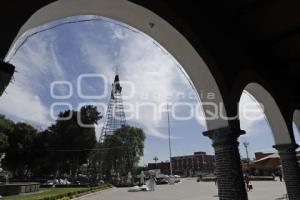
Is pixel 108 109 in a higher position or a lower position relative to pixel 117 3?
higher

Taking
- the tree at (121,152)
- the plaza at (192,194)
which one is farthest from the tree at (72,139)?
the plaza at (192,194)

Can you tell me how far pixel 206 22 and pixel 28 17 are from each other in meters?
3.24

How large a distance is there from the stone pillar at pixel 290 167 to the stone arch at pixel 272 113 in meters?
0.16

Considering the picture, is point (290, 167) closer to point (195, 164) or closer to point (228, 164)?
point (228, 164)

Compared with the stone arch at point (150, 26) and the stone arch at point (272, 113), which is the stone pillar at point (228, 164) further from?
the stone arch at point (272, 113)

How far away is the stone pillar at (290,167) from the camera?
775 centimetres

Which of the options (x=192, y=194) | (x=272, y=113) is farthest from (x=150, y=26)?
(x=192, y=194)

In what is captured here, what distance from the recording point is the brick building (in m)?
72.1

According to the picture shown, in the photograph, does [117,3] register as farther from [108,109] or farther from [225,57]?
[108,109]

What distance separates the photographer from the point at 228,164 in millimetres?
5051

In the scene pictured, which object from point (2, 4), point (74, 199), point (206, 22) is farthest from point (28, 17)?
point (74, 199)

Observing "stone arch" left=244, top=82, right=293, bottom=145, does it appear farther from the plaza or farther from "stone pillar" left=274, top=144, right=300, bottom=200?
the plaza

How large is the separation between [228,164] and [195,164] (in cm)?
6989

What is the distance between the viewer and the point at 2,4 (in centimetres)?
255
